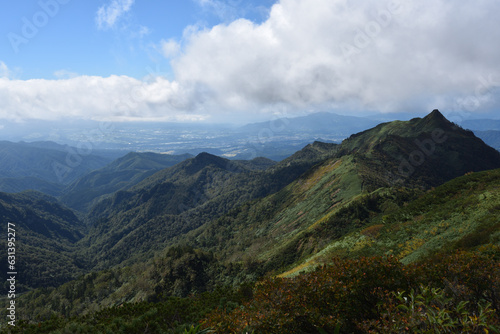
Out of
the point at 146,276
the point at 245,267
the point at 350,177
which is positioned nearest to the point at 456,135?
the point at 350,177

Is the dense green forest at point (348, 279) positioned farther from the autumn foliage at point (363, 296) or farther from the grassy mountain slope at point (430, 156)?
the grassy mountain slope at point (430, 156)

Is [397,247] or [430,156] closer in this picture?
[397,247]

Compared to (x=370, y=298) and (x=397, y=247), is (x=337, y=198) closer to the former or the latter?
(x=397, y=247)

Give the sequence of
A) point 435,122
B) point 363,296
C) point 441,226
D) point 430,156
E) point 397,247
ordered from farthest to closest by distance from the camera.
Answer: point 435,122
point 430,156
point 397,247
point 441,226
point 363,296

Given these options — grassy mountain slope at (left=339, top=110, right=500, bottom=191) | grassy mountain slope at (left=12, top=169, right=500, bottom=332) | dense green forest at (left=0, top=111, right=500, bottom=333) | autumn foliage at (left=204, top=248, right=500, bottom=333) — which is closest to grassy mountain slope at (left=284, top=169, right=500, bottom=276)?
grassy mountain slope at (left=12, top=169, right=500, bottom=332)

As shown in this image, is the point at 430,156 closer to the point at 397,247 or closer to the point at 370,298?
the point at 397,247

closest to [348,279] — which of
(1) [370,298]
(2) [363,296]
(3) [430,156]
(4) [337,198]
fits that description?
(2) [363,296]

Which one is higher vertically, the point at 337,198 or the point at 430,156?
the point at 430,156

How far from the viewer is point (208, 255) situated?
79.0 metres

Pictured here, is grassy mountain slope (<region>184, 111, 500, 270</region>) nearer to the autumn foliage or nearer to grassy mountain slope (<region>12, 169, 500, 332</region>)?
grassy mountain slope (<region>12, 169, 500, 332</region>)

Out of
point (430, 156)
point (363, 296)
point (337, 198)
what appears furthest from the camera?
point (430, 156)

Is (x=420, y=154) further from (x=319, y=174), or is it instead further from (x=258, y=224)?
(x=258, y=224)

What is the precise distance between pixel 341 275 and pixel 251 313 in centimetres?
475

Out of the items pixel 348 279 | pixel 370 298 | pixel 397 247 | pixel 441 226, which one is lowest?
pixel 397 247
